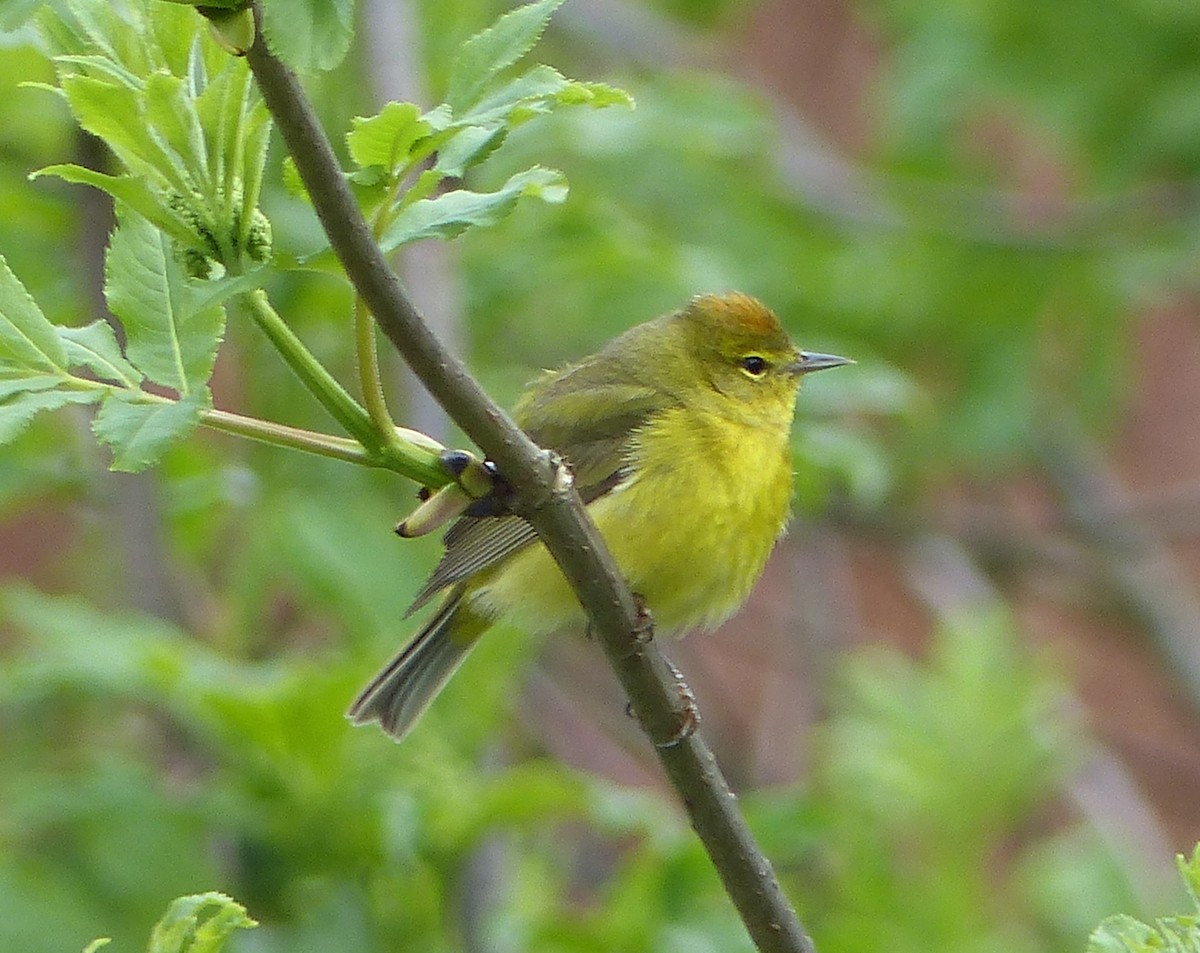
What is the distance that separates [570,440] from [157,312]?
1.62 metres

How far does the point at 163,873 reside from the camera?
11.9ft

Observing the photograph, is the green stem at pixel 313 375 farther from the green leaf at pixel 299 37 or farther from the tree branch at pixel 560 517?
the green leaf at pixel 299 37

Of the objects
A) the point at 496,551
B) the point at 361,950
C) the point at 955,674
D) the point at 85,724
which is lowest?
the point at 85,724

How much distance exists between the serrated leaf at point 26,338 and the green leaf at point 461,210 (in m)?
0.30

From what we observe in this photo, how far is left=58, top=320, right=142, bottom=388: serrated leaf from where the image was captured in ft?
5.10

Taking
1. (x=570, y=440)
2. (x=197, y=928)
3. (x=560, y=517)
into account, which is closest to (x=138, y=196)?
(x=560, y=517)

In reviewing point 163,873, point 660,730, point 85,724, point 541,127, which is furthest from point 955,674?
point 660,730

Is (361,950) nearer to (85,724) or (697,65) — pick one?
(85,724)

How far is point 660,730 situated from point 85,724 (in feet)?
12.0

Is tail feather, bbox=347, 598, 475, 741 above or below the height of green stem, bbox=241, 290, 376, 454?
below

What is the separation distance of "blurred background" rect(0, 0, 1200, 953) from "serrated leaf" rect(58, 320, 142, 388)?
26 cm

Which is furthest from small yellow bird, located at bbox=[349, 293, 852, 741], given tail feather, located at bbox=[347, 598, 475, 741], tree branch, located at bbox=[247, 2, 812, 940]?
tree branch, located at bbox=[247, 2, 812, 940]

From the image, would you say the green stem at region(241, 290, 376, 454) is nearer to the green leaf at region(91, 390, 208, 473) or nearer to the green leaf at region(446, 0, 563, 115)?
the green leaf at region(91, 390, 208, 473)

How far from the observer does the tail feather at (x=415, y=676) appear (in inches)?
120
